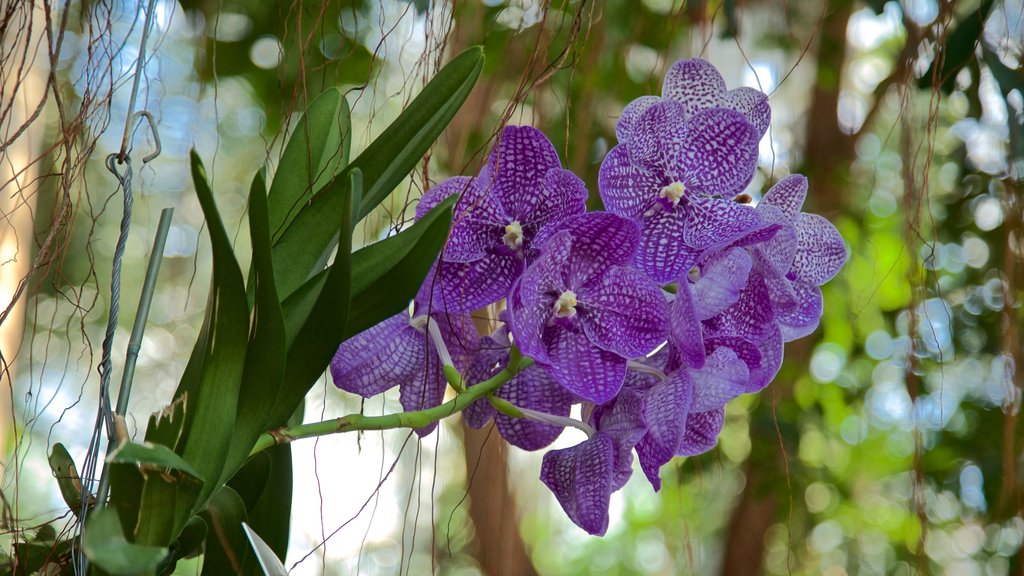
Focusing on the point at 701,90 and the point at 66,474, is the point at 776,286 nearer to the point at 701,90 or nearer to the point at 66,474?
the point at 701,90

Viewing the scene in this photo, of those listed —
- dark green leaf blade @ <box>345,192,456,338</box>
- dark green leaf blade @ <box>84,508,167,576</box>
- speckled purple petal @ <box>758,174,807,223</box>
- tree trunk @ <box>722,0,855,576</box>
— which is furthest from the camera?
tree trunk @ <box>722,0,855,576</box>

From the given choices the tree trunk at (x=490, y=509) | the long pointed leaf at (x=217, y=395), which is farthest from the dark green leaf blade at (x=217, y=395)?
the tree trunk at (x=490, y=509)

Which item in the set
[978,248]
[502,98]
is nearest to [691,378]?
[502,98]

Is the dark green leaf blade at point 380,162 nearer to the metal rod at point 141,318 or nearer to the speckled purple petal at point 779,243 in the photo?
the metal rod at point 141,318

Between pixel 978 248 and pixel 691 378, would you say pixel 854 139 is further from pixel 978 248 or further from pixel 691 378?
pixel 691 378

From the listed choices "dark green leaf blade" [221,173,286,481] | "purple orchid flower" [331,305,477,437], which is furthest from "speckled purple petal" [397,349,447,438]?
"dark green leaf blade" [221,173,286,481]

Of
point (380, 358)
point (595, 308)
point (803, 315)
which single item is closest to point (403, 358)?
point (380, 358)

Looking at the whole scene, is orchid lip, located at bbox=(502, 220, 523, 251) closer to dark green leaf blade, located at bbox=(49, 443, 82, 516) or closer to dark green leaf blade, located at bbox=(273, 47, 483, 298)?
dark green leaf blade, located at bbox=(273, 47, 483, 298)
